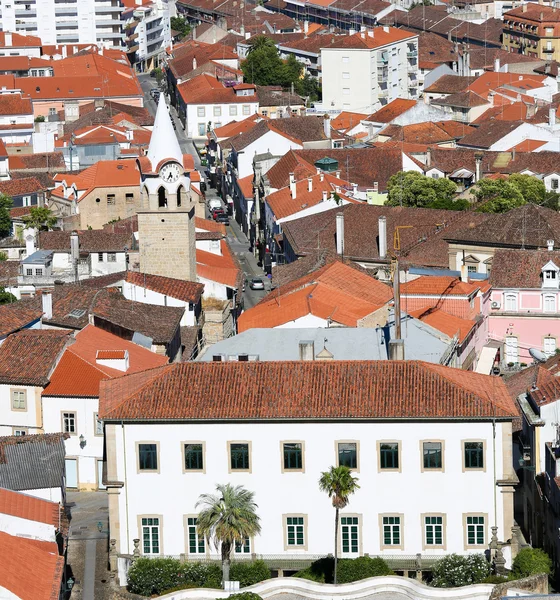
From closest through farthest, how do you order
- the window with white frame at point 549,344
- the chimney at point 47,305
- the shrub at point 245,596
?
the shrub at point 245,596 < the chimney at point 47,305 < the window with white frame at point 549,344

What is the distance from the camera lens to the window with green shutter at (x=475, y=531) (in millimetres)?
60875

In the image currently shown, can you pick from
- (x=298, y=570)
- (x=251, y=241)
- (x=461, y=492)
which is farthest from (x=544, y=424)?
(x=251, y=241)

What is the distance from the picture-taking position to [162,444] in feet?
201

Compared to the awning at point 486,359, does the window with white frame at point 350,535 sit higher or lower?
higher

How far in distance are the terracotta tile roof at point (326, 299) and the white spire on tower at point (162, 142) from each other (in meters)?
11.4

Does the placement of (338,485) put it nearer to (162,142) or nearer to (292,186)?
(162,142)

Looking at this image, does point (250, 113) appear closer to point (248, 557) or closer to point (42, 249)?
point (42, 249)

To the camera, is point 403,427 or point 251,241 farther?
point 251,241

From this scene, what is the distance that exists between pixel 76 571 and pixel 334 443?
10365 mm

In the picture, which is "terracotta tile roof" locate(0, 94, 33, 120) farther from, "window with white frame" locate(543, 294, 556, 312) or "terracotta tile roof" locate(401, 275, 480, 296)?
"terracotta tile roof" locate(401, 275, 480, 296)

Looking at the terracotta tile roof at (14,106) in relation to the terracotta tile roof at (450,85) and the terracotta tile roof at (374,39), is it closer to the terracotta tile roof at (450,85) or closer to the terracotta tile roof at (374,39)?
the terracotta tile roof at (374,39)

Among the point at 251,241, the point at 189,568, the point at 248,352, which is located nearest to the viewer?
the point at 189,568

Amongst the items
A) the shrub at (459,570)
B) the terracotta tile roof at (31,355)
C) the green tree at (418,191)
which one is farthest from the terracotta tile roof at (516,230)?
the shrub at (459,570)

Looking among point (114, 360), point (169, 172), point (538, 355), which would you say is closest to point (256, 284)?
point (169, 172)
